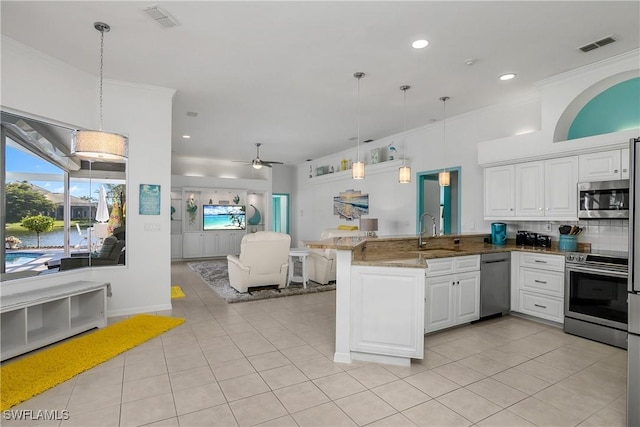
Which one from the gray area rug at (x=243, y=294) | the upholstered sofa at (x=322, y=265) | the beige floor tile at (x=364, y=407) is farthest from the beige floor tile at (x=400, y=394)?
the upholstered sofa at (x=322, y=265)

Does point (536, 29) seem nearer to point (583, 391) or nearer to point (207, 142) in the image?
point (583, 391)

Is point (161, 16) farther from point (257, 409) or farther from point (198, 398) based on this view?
point (257, 409)

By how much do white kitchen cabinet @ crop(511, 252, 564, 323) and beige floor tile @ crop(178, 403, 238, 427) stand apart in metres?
3.89

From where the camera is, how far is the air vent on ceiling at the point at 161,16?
2.88 metres

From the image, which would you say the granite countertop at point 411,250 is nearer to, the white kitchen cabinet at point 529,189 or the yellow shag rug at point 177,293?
the white kitchen cabinet at point 529,189

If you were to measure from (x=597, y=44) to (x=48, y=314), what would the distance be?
660 cm

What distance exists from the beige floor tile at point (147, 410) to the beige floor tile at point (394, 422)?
4.58 ft

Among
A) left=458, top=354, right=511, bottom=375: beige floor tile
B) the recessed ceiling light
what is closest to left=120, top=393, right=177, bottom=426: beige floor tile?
left=458, top=354, right=511, bottom=375: beige floor tile

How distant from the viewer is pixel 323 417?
229cm

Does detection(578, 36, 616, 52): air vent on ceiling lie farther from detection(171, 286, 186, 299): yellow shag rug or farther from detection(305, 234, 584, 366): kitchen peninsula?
detection(171, 286, 186, 299): yellow shag rug

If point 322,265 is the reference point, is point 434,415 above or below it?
below

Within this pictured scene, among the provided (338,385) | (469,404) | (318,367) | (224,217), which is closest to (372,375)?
(338,385)

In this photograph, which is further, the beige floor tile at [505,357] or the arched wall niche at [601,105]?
the arched wall niche at [601,105]

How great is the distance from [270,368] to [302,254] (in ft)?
11.0
